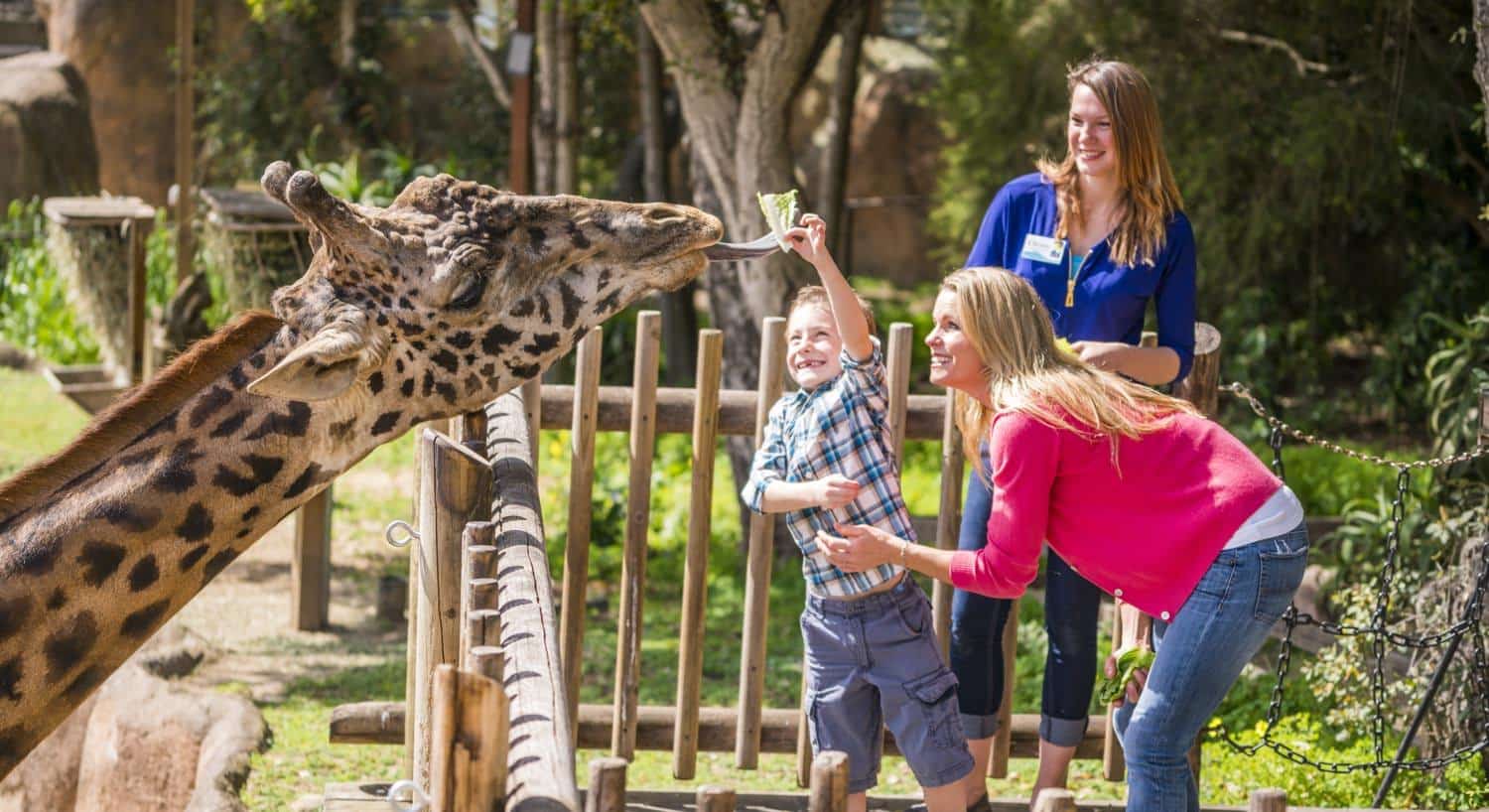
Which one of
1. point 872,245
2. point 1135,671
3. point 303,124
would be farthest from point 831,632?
point 872,245

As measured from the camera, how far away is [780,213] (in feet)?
14.3

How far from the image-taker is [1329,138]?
11406 millimetres

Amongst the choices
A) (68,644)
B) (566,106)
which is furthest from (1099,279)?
(566,106)

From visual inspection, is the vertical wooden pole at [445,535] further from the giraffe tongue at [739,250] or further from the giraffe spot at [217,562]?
the giraffe tongue at [739,250]

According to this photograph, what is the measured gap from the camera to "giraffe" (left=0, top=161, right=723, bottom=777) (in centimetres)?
354

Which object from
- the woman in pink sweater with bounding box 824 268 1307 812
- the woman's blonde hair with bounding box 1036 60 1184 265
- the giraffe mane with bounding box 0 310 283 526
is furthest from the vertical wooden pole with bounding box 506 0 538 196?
the woman in pink sweater with bounding box 824 268 1307 812

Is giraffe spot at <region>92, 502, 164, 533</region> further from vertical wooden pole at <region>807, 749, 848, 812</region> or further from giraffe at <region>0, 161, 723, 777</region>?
vertical wooden pole at <region>807, 749, 848, 812</region>

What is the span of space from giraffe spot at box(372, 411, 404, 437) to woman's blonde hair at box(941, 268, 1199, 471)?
4.45 ft

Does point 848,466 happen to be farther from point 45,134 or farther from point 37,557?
point 45,134

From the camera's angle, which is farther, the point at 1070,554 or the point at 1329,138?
the point at 1329,138

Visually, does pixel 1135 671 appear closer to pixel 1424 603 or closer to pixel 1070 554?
pixel 1070 554

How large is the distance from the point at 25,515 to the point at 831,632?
6.40 feet

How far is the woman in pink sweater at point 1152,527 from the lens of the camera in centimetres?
355

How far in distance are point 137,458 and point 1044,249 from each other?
2424 mm
